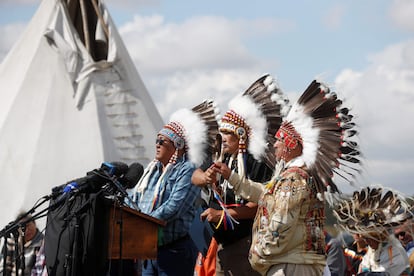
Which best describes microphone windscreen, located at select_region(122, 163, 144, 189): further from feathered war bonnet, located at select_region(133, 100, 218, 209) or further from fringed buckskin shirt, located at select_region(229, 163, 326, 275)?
fringed buckskin shirt, located at select_region(229, 163, 326, 275)

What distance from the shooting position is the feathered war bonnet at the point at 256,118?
604 centimetres

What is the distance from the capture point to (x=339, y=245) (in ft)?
Result: 27.4

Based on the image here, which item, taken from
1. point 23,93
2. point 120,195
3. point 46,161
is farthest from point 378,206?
point 23,93

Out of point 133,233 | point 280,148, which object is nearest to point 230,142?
point 280,148

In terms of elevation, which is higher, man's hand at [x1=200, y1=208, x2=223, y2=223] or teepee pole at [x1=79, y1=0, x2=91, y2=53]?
teepee pole at [x1=79, y1=0, x2=91, y2=53]

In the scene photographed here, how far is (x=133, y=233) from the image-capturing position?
570 centimetres

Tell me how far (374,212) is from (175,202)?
5.52 feet

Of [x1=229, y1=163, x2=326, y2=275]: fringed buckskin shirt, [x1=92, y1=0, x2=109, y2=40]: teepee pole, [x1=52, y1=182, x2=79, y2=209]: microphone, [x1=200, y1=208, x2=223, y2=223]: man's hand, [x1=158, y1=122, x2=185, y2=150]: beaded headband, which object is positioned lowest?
[x1=229, y1=163, x2=326, y2=275]: fringed buckskin shirt

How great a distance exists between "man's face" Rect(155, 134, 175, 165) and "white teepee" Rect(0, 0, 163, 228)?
19.6 ft

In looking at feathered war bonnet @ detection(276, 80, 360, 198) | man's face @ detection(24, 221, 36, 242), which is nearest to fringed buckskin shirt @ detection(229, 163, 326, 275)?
feathered war bonnet @ detection(276, 80, 360, 198)

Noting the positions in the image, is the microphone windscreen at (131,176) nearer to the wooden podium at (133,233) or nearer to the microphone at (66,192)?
the wooden podium at (133,233)

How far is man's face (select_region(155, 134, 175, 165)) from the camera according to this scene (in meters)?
6.56

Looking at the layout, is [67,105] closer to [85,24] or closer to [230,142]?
[85,24]

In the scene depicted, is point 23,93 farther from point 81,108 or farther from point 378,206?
point 378,206
